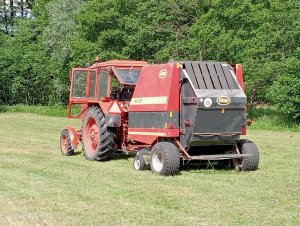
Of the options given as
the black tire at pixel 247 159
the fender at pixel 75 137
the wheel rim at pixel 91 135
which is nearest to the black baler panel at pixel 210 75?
the black tire at pixel 247 159

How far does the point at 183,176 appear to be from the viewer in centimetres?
1009

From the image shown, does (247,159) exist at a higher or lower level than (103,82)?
→ lower

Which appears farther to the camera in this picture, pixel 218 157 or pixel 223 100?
pixel 218 157

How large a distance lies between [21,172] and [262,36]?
18581 mm

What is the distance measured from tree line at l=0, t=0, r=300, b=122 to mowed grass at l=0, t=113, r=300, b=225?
46.1ft

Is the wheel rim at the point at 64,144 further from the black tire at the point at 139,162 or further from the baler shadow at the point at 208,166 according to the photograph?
the baler shadow at the point at 208,166

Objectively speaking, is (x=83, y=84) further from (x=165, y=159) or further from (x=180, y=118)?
(x=165, y=159)

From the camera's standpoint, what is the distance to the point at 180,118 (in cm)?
1045

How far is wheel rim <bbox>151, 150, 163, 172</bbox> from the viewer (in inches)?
410

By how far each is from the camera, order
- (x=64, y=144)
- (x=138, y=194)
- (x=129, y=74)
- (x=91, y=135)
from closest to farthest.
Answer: (x=138, y=194) < (x=129, y=74) < (x=91, y=135) < (x=64, y=144)

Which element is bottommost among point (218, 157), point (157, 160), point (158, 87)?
point (157, 160)

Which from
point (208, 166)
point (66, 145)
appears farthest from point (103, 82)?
point (208, 166)

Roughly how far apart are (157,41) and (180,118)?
24.5 meters

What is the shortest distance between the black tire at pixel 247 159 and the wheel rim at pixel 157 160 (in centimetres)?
167
